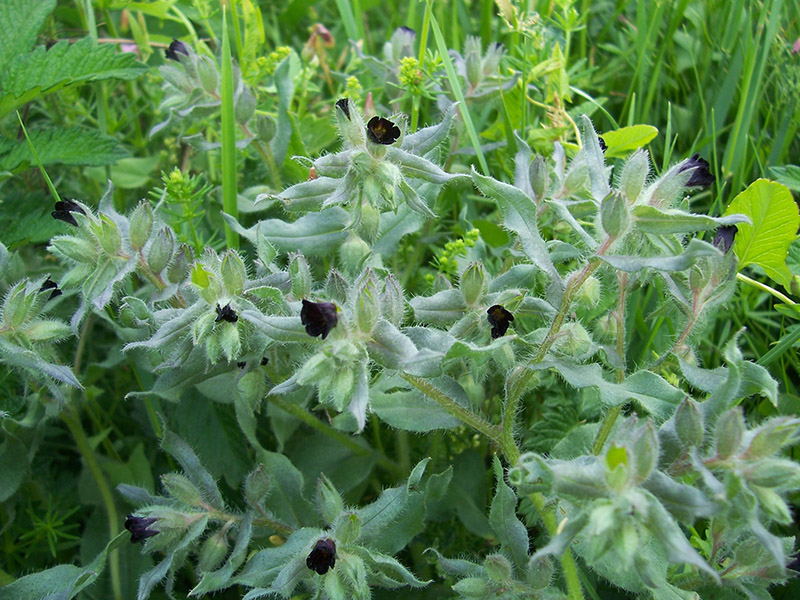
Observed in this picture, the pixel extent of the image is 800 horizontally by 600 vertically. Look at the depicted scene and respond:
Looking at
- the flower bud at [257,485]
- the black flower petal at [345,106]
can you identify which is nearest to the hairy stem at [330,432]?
the flower bud at [257,485]

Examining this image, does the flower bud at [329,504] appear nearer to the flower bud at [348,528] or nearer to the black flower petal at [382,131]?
the flower bud at [348,528]

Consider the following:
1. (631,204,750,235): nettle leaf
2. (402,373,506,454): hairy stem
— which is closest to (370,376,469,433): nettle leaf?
(402,373,506,454): hairy stem

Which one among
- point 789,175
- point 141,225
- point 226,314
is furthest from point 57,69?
point 789,175

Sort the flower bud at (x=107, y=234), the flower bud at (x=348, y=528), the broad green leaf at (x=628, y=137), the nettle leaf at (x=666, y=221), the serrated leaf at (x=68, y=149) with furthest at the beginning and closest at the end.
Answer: the serrated leaf at (x=68, y=149)
the broad green leaf at (x=628, y=137)
the flower bud at (x=107, y=234)
the flower bud at (x=348, y=528)
the nettle leaf at (x=666, y=221)

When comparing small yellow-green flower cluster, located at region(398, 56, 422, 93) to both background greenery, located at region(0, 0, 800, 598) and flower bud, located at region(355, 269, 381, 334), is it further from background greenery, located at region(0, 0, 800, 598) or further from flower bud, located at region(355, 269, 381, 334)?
flower bud, located at region(355, 269, 381, 334)

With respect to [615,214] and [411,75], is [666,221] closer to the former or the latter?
[615,214]
